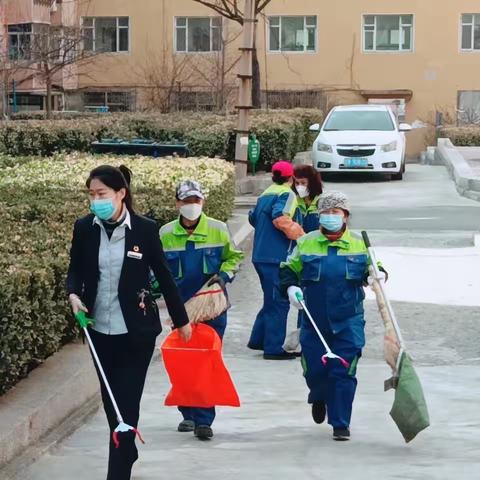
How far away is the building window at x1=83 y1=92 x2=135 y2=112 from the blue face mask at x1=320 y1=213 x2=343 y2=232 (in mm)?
41450

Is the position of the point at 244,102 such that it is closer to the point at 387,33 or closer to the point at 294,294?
the point at 294,294

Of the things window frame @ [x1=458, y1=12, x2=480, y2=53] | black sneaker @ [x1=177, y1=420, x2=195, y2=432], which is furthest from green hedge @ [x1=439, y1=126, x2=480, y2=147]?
black sneaker @ [x1=177, y1=420, x2=195, y2=432]

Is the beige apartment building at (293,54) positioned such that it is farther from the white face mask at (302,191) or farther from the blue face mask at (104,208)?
the blue face mask at (104,208)

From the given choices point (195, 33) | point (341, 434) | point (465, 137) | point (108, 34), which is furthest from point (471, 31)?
point (341, 434)

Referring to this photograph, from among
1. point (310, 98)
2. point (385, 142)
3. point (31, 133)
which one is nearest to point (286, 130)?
point (385, 142)

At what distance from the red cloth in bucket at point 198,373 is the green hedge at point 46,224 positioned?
76cm

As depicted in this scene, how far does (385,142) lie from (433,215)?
6264 mm

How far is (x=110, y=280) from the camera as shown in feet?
18.9

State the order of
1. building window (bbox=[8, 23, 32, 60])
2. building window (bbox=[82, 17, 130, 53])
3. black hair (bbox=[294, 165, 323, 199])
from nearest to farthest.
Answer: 1. black hair (bbox=[294, 165, 323, 199])
2. building window (bbox=[8, 23, 32, 60])
3. building window (bbox=[82, 17, 130, 53])

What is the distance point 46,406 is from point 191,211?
4.64ft

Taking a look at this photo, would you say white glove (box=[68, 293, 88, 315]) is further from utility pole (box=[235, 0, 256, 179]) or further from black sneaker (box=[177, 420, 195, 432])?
utility pole (box=[235, 0, 256, 179])

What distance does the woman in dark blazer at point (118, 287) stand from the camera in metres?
5.73

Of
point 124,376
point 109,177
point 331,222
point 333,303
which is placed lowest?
point 124,376

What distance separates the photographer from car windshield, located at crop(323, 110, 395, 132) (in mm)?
25734
